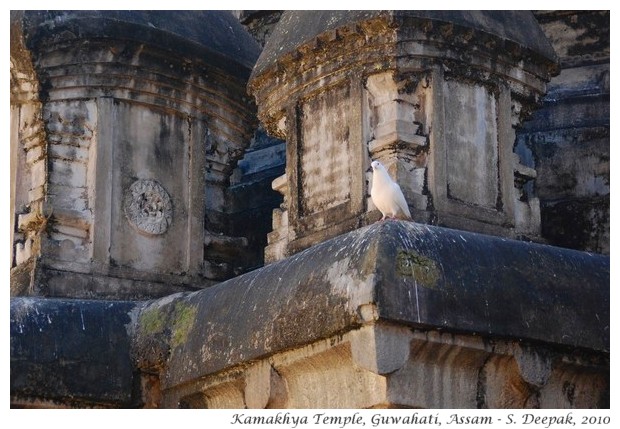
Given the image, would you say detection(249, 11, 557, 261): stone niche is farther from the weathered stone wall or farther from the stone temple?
the weathered stone wall

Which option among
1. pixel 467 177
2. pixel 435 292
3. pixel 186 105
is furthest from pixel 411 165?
pixel 186 105

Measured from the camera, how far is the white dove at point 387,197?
1266 cm

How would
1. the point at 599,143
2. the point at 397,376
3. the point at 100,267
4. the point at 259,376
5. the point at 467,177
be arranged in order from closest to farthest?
the point at 397,376
the point at 259,376
the point at 467,177
the point at 100,267
the point at 599,143

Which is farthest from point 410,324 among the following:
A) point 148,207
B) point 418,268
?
point 148,207

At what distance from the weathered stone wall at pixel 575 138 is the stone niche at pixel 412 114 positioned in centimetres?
215

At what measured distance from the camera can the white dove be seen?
12.7 metres

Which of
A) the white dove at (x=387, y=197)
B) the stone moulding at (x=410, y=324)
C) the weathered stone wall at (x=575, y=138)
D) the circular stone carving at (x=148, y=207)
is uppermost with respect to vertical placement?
the weathered stone wall at (x=575, y=138)

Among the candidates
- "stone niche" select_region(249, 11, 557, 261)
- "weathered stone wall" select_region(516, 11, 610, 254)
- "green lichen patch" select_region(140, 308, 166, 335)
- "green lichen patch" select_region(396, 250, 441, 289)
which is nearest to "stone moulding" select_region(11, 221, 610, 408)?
"green lichen patch" select_region(396, 250, 441, 289)

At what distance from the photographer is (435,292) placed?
11961 mm

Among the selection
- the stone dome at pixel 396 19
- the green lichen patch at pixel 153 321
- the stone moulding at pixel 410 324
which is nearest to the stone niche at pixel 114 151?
the green lichen patch at pixel 153 321

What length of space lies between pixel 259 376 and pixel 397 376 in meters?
1.31

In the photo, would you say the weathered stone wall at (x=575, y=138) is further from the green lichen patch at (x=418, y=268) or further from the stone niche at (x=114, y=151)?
the green lichen patch at (x=418, y=268)

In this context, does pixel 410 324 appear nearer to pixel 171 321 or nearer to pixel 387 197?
pixel 387 197

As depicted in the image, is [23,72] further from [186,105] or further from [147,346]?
[147,346]
